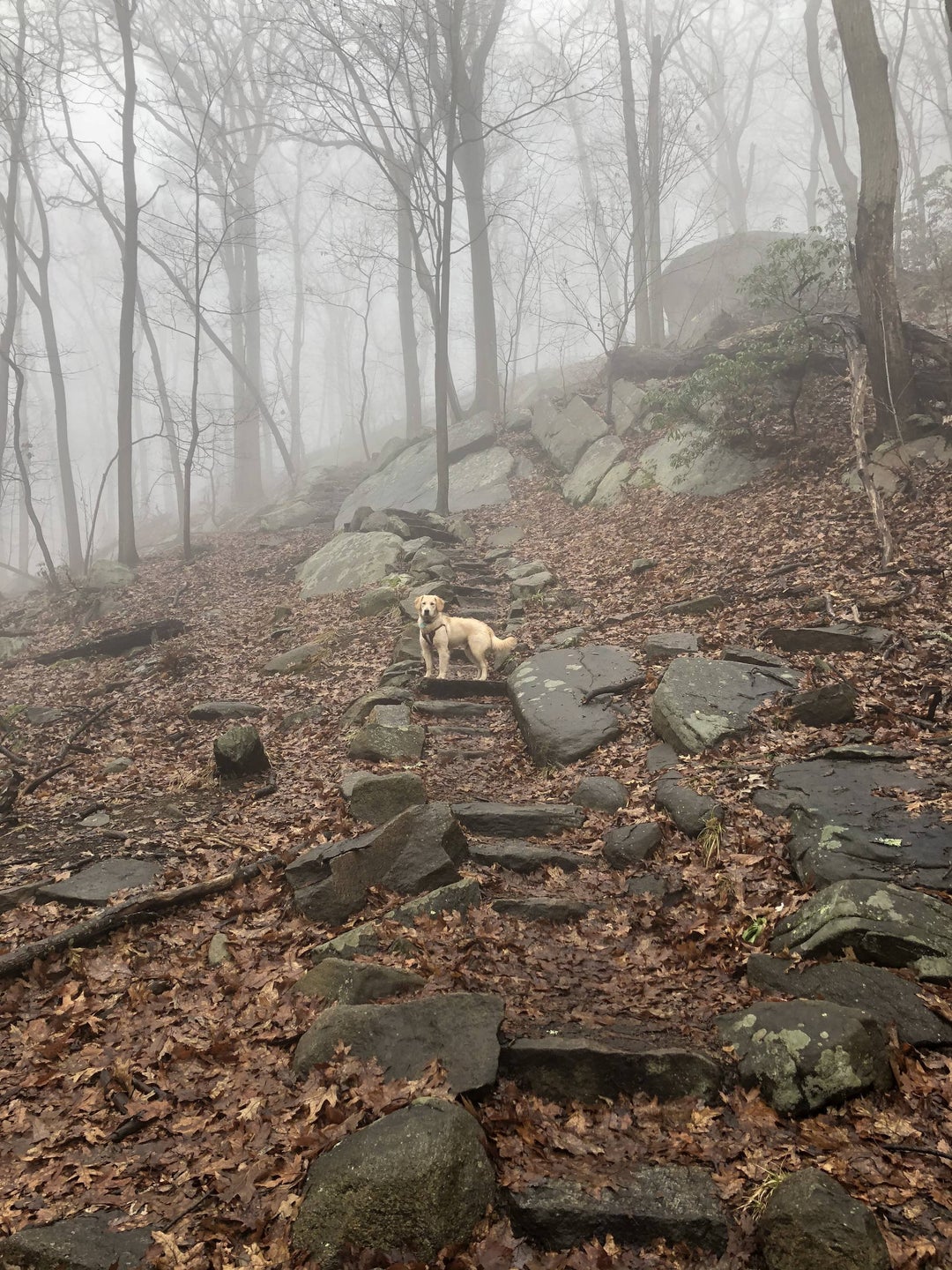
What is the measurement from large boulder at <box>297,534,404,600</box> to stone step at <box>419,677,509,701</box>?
530 cm

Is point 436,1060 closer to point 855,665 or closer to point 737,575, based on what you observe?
point 855,665

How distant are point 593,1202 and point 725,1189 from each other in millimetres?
587

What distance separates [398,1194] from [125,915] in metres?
3.43

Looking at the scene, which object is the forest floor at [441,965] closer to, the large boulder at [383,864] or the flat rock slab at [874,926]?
the large boulder at [383,864]

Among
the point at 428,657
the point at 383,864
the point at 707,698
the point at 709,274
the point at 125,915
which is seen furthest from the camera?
the point at 709,274

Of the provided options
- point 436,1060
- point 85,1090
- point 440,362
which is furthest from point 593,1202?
point 440,362

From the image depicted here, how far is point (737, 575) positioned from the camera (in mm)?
10852

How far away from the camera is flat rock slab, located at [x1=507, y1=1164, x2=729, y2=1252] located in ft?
10.0

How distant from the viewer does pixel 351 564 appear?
15945 mm

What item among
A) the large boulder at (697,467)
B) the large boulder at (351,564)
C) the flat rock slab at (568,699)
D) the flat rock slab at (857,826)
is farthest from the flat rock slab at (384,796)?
the large boulder at (697,467)

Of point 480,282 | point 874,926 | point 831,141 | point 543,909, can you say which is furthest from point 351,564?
point 831,141

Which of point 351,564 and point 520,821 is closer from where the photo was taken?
point 520,821

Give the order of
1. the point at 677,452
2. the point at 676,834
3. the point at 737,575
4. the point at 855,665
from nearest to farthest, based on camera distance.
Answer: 1. the point at 676,834
2. the point at 855,665
3. the point at 737,575
4. the point at 677,452

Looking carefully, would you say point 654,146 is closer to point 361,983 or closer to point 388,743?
point 388,743
